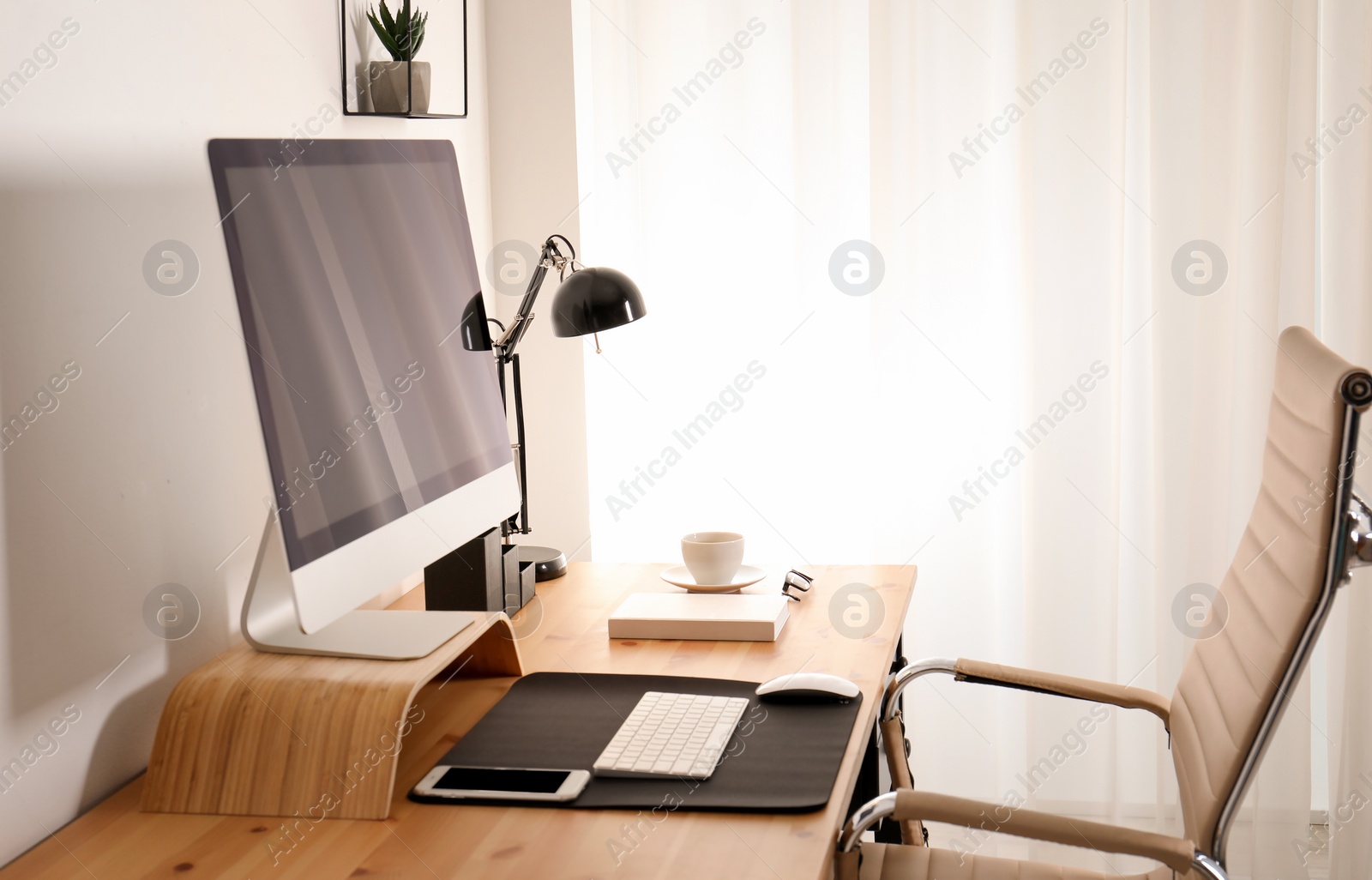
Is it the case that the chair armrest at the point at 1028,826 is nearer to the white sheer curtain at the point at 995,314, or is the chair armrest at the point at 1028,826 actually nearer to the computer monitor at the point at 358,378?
the computer monitor at the point at 358,378

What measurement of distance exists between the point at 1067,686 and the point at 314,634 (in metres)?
0.97

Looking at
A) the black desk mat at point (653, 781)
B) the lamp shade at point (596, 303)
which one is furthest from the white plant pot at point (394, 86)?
the black desk mat at point (653, 781)

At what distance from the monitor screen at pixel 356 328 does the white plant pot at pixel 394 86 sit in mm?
325

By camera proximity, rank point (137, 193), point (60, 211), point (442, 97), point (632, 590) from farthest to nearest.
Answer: point (442, 97)
point (632, 590)
point (137, 193)
point (60, 211)

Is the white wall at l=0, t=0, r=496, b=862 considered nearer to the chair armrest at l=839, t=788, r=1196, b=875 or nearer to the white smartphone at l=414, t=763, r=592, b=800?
the white smartphone at l=414, t=763, r=592, b=800

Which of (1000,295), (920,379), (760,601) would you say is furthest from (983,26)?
(760,601)

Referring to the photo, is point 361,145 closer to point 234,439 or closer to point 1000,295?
point 234,439

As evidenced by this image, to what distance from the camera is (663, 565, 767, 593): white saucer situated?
1781 millimetres

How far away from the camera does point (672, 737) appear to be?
1209 millimetres

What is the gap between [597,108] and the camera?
101 inches

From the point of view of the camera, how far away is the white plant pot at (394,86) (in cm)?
181

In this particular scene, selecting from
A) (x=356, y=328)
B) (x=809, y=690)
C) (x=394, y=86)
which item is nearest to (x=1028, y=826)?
(x=809, y=690)

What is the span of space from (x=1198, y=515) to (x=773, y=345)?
98 centimetres

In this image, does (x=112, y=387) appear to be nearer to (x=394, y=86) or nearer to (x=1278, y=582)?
(x=394, y=86)
